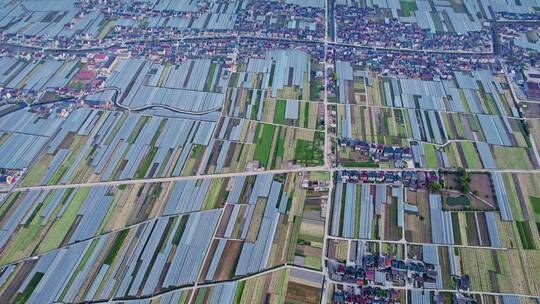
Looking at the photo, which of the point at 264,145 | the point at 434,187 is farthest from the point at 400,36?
the point at 264,145

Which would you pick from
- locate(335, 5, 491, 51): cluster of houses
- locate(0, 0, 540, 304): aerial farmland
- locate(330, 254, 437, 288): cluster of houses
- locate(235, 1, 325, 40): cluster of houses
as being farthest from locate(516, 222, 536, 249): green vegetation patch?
locate(235, 1, 325, 40): cluster of houses

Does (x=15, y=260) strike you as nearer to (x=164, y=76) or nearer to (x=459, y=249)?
(x=164, y=76)

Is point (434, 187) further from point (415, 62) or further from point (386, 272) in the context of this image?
point (415, 62)

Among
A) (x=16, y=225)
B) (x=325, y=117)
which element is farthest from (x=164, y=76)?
(x=16, y=225)

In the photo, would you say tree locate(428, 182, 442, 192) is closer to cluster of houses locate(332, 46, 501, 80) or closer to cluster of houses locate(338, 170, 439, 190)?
cluster of houses locate(338, 170, 439, 190)

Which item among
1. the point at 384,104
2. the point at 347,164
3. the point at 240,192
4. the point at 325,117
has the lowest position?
the point at 240,192

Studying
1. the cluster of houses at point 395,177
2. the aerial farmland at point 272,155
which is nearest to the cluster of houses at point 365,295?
the aerial farmland at point 272,155
